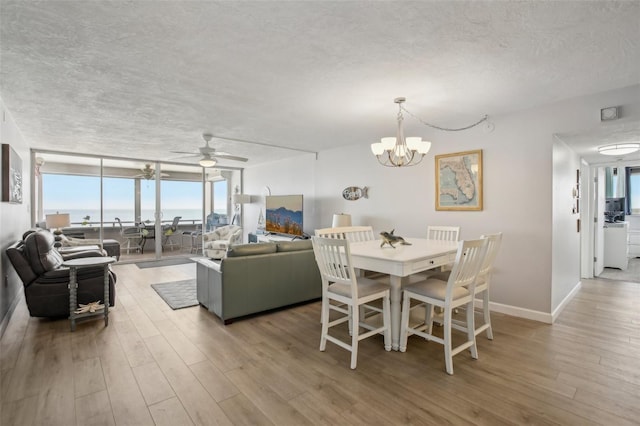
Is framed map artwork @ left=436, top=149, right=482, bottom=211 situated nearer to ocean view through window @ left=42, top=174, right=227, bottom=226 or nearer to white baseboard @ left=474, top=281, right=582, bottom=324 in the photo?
white baseboard @ left=474, top=281, right=582, bottom=324

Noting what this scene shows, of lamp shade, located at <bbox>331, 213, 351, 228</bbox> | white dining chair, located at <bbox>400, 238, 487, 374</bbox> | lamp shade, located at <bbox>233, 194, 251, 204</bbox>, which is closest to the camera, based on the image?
white dining chair, located at <bbox>400, 238, 487, 374</bbox>

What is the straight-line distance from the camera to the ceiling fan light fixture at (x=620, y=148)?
3745 millimetres

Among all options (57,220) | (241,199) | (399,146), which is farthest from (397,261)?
(241,199)

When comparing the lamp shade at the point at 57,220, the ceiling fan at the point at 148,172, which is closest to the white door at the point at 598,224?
the ceiling fan at the point at 148,172

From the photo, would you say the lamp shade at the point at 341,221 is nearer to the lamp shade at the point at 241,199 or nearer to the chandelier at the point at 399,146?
the chandelier at the point at 399,146

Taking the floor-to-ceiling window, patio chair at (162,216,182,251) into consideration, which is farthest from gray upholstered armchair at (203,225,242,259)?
patio chair at (162,216,182,251)

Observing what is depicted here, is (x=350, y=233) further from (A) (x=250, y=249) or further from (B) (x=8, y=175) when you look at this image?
(B) (x=8, y=175)

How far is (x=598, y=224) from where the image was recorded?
5586 mm

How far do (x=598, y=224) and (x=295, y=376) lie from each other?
6.26 meters

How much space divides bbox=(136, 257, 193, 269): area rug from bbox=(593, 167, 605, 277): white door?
7984 millimetres

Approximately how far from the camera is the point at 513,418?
6.03 feet

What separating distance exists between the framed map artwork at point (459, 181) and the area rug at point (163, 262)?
5.55 meters

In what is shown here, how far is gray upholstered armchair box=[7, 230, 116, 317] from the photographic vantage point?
3.28m

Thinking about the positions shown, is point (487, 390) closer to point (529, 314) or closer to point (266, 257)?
point (529, 314)
